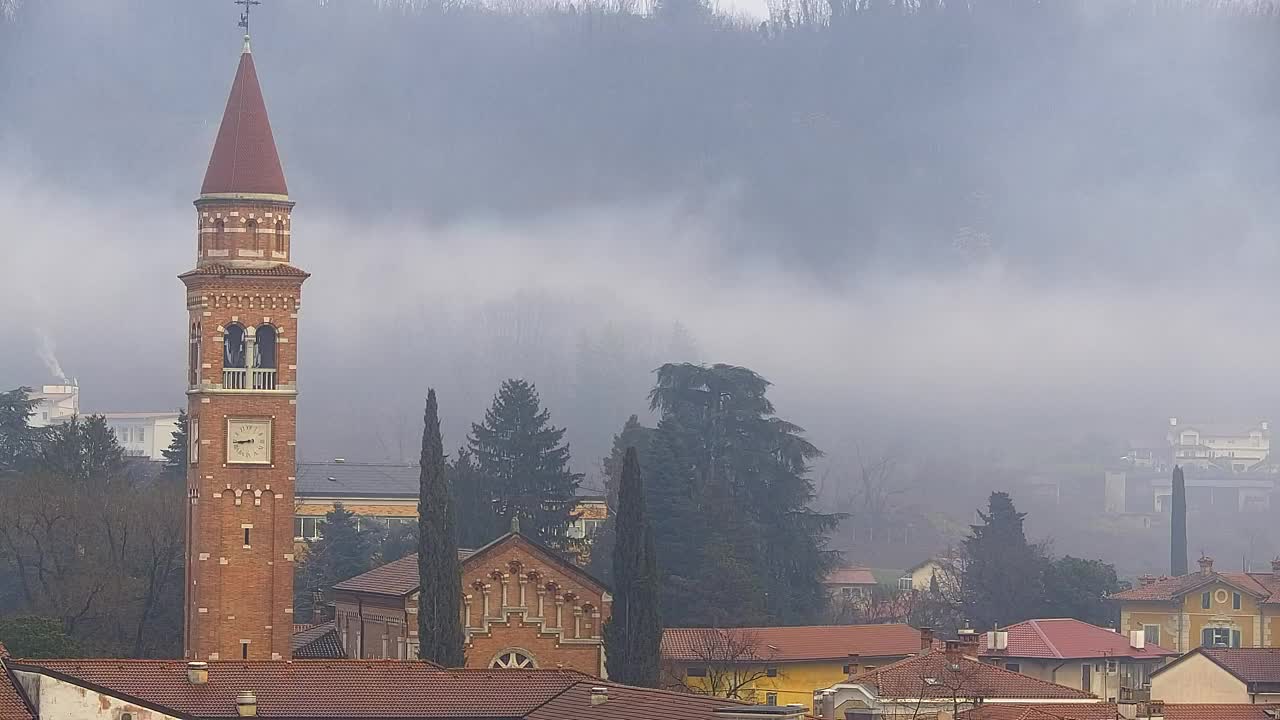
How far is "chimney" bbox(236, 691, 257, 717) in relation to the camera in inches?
2056

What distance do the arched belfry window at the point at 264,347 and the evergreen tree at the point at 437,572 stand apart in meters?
4.74

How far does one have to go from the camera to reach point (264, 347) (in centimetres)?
7369

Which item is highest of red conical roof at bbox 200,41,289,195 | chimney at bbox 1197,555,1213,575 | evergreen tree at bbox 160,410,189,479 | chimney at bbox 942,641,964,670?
red conical roof at bbox 200,41,289,195

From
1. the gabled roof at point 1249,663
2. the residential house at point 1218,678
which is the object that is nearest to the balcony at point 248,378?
the residential house at point 1218,678

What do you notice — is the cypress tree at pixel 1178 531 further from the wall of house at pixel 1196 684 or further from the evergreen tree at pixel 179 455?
the wall of house at pixel 1196 684

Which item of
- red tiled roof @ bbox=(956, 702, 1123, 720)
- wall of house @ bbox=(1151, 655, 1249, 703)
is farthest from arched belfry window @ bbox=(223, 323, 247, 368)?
wall of house @ bbox=(1151, 655, 1249, 703)

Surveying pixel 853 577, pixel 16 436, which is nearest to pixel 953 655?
pixel 16 436

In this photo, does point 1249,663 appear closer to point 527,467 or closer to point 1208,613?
point 1208,613

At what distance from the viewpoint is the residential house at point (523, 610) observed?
242ft

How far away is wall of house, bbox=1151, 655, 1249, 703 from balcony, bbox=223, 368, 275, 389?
81.2 ft

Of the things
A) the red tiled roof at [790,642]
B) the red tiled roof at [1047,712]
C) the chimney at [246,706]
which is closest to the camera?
the chimney at [246,706]

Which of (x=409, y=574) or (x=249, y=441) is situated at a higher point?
(x=249, y=441)

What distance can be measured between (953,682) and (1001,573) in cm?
3811

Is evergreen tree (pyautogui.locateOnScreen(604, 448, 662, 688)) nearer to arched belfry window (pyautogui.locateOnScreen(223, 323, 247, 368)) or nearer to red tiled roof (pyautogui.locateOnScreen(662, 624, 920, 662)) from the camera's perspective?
red tiled roof (pyautogui.locateOnScreen(662, 624, 920, 662))
